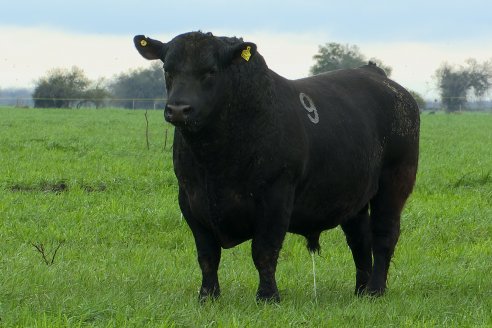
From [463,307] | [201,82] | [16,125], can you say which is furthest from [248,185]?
[16,125]

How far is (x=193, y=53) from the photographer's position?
19.6 ft

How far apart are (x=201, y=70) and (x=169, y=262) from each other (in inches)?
112

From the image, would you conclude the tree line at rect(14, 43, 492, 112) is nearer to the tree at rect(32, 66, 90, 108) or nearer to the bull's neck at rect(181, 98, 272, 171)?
the tree at rect(32, 66, 90, 108)

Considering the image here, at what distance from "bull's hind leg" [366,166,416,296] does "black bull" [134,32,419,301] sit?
498mm

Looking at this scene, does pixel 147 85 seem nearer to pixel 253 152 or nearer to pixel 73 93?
pixel 73 93

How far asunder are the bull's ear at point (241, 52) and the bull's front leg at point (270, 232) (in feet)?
3.09

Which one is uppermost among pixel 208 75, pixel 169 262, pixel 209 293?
pixel 208 75

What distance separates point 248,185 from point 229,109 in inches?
21.5

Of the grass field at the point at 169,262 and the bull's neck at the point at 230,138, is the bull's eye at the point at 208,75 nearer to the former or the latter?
the bull's neck at the point at 230,138

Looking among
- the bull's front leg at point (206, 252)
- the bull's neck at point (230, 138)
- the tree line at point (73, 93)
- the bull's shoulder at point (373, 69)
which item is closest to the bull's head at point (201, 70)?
the bull's neck at point (230, 138)

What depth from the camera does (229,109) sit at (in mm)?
6125

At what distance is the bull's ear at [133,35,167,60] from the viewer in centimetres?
630

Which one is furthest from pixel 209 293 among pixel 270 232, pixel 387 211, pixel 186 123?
pixel 387 211

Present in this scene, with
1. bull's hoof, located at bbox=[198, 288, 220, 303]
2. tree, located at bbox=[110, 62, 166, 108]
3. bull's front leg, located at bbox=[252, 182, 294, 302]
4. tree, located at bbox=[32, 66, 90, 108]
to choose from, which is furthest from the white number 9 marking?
tree, located at bbox=[110, 62, 166, 108]
